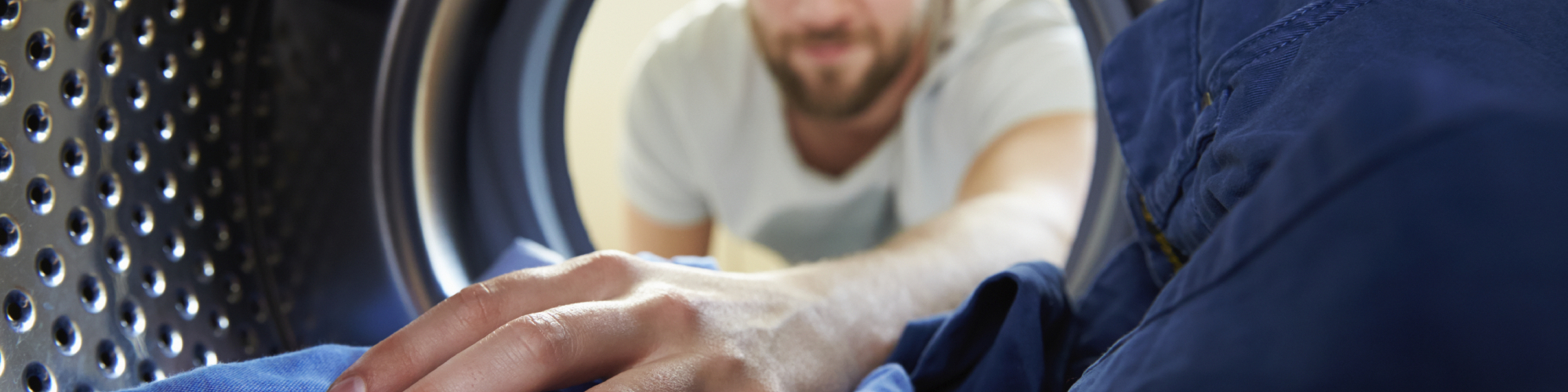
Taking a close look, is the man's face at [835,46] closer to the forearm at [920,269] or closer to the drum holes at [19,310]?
the forearm at [920,269]

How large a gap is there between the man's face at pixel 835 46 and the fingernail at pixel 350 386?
94 cm

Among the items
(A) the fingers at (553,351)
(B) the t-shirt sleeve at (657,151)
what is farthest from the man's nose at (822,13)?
(A) the fingers at (553,351)

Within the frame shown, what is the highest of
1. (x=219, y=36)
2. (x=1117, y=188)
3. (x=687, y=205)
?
(x=219, y=36)

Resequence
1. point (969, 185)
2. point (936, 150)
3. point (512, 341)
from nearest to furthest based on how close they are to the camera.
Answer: point (512, 341) → point (969, 185) → point (936, 150)

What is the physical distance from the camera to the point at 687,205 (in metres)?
1.54

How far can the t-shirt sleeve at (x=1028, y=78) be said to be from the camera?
1043mm

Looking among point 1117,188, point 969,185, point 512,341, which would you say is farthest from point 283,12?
point 969,185

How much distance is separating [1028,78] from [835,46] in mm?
304

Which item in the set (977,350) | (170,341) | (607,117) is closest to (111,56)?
(170,341)

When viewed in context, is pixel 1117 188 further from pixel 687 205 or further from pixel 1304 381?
pixel 687 205

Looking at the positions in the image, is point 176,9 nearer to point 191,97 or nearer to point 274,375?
point 191,97

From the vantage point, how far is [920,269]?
51 centimetres

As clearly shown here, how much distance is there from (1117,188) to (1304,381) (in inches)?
19.7

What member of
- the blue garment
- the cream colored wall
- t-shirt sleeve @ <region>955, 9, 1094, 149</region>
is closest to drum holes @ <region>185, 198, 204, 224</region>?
the blue garment
